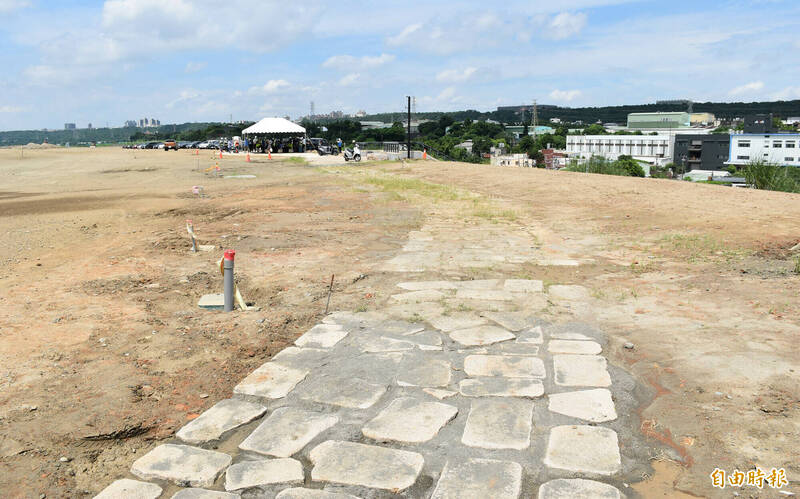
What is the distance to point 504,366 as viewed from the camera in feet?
14.9

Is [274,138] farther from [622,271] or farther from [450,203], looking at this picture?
[622,271]

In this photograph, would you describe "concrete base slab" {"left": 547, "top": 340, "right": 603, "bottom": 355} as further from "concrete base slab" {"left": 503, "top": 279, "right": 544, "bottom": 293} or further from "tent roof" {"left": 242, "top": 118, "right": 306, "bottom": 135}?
"tent roof" {"left": 242, "top": 118, "right": 306, "bottom": 135}

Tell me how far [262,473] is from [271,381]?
46.9 inches

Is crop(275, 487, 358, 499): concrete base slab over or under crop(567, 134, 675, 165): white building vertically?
under

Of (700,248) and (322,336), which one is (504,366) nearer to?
(322,336)

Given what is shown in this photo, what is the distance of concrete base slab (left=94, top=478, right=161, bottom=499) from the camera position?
306 cm

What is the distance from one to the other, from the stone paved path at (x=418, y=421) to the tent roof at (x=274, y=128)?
39.2 meters

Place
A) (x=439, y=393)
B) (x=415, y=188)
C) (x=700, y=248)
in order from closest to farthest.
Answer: (x=439, y=393), (x=700, y=248), (x=415, y=188)

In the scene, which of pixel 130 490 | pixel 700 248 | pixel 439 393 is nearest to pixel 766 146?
pixel 700 248

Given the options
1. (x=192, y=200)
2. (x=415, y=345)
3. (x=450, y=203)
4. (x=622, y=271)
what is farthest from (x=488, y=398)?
(x=192, y=200)

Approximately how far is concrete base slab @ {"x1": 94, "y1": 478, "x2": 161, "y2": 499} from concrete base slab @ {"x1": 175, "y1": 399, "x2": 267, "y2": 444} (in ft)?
1.47

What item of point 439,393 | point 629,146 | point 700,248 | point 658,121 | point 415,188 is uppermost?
point 658,121

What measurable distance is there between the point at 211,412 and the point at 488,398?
1.91m

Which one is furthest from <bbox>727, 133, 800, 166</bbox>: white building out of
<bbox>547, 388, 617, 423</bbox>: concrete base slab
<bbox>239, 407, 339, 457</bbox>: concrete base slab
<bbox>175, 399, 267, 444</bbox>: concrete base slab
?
<bbox>175, 399, 267, 444</bbox>: concrete base slab
